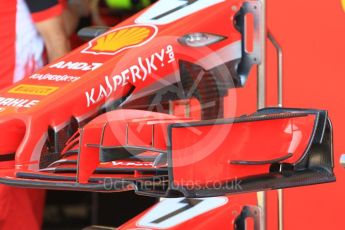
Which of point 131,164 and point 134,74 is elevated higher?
point 134,74

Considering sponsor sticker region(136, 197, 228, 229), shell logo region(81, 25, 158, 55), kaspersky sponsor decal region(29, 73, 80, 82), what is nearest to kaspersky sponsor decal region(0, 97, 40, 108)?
kaspersky sponsor decal region(29, 73, 80, 82)

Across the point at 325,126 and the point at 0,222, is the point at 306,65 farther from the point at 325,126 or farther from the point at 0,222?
the point at 0,222

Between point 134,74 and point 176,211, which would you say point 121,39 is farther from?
point 176,211

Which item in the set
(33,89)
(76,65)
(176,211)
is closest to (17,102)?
(33,89)

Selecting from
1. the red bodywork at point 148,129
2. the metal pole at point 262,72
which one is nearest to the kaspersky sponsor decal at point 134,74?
the red bodywork at point 148,129

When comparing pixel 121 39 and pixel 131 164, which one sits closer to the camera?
→ pixel 131 164

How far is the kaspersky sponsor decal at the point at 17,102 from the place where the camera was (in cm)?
243

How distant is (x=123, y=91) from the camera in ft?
8.23

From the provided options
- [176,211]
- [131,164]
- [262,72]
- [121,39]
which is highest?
[121,39]

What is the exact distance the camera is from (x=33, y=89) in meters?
2.52

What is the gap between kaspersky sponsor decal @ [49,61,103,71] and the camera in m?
2.53

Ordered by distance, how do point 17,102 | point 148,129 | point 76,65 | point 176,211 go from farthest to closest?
point 176,211, point 76,65, point 17,102, point 148,129

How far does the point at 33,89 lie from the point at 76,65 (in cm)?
14

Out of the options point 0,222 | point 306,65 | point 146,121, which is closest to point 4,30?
point 0,222
